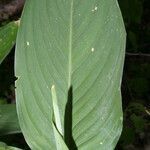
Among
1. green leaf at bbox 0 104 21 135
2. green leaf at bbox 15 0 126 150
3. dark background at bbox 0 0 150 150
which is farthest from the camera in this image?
dark background at bbox 0 0 150 150

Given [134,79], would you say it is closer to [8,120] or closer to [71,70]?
[8,120]

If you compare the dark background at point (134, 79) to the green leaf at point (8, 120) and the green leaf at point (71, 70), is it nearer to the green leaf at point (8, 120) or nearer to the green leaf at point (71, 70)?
the green leaf at point (8, 120)

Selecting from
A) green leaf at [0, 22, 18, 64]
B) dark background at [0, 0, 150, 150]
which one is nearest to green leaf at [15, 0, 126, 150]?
green leaf at [0, 22, 18, 64]

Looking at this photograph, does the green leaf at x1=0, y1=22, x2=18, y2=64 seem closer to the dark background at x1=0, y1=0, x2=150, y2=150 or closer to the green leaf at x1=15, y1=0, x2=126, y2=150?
the green leaf at x1=15, y1=0, x2=126, y2=150

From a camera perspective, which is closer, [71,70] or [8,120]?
[71,70]

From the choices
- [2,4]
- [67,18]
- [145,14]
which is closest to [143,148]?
[145,14]

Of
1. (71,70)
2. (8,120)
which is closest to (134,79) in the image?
(8,120)
